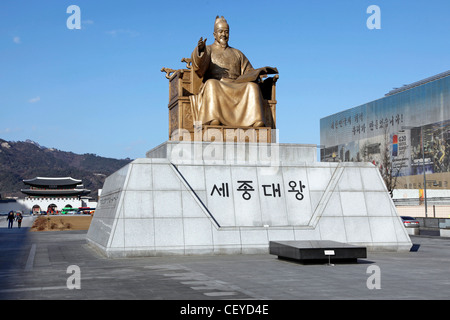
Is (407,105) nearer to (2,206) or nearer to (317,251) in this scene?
(317,251)

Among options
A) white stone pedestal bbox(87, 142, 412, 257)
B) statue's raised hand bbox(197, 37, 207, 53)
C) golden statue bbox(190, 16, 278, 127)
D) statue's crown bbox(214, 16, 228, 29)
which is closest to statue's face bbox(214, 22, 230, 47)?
statue's crown bbox(214, 16, 228, 29)


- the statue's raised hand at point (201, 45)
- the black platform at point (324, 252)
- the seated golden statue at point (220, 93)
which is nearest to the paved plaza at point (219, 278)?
the black platform at point (324, 252)

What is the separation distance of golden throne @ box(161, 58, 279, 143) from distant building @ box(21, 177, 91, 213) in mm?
71706

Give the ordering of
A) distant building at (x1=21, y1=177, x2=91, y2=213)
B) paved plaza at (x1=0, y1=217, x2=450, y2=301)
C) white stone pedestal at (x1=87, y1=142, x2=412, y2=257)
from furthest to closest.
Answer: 1. distant building at (x1=21, y1=177, x2=91, y2=213)
2. white stone pedestal at (x1=87, y1=142, x2=412, y2=257)
3. paved plaza at (x1=0, y1=217, x2=450, y2=301)

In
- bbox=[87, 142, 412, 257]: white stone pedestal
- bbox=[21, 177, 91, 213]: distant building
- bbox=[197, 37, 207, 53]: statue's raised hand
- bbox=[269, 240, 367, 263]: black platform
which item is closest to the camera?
bbox=[269, 240, 367, 263]: black platform

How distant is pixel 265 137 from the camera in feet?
52.0

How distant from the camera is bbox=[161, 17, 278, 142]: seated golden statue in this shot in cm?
1583

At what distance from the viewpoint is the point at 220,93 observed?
16.0 m

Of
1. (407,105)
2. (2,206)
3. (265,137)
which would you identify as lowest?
(2,206)

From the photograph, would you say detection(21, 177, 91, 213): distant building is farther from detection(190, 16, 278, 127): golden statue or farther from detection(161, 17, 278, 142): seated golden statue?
detection(190, 16, 278, 127): golden statue

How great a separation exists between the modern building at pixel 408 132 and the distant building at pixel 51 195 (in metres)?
43.2

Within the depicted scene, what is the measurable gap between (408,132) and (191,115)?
167ft
